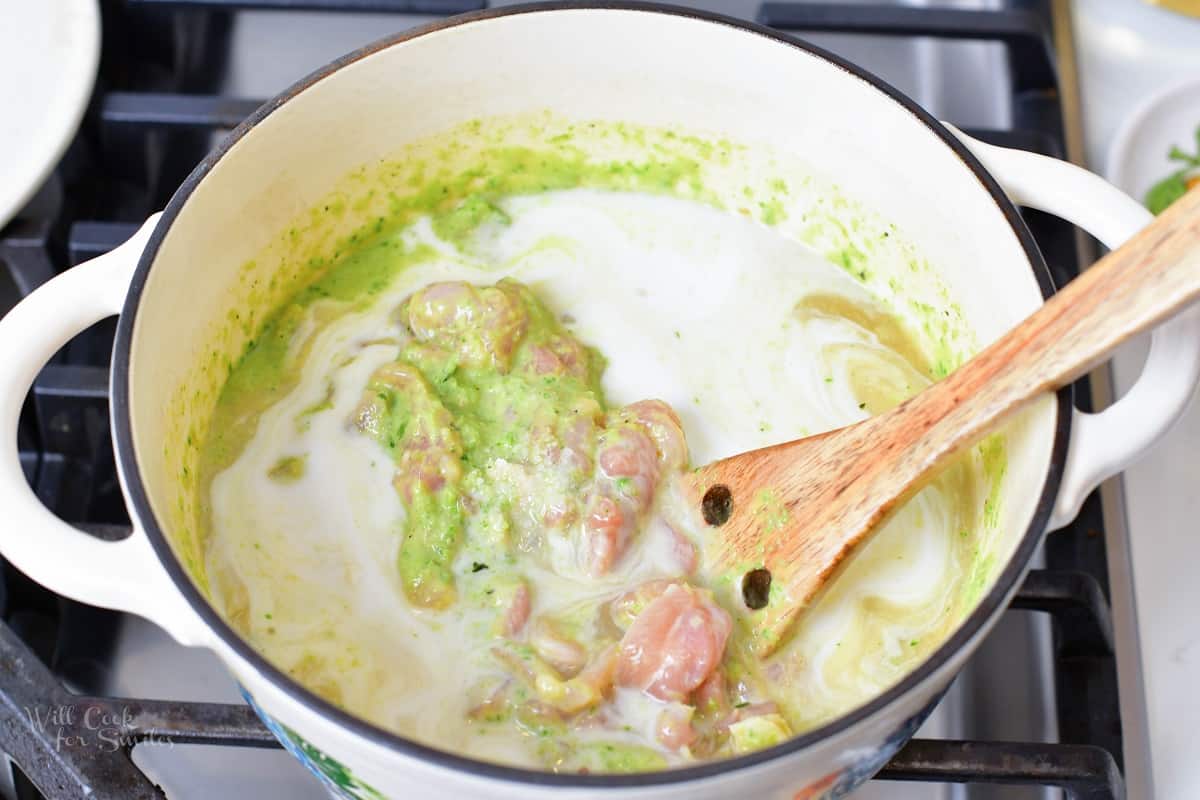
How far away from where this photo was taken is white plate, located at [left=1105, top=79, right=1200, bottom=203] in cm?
Answer: 125

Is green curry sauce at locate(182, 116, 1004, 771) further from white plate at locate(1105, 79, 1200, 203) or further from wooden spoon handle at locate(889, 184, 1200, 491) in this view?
white plate at locate(1105, 79, 1200, 203)

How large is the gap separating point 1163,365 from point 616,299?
1.62 feet

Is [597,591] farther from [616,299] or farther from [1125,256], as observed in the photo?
[1125,256]

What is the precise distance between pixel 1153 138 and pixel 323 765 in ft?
3.38

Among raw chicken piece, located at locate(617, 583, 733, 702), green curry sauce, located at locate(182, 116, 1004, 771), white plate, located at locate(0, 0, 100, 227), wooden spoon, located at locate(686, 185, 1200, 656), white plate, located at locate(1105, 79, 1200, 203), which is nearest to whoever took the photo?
wooden spoon, located at locate(686, 185, 1200, 656)

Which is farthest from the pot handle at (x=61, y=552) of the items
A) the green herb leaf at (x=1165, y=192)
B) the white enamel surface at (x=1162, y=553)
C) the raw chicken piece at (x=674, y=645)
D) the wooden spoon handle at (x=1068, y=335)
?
the green herb leaf at (x=1165, y=192)

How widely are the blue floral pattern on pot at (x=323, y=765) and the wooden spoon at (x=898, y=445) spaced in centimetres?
30

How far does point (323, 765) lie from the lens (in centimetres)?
74

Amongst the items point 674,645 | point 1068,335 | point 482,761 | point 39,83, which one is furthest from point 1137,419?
point 39,83

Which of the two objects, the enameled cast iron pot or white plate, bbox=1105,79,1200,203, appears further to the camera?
white plate, bbox=1105,79,1200,203

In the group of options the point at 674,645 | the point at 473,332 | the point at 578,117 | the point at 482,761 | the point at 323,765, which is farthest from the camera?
the point at 578,117

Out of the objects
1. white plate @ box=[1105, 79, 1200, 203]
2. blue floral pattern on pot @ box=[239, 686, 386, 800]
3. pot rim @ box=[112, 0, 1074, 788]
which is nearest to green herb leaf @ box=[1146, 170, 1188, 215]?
white plate @ box=[1105, 79, 1200, 203]

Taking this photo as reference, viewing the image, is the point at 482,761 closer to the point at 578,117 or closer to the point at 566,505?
the point at 566,505

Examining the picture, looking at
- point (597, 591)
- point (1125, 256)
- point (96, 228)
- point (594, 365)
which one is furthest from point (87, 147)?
point (1125, 256)
